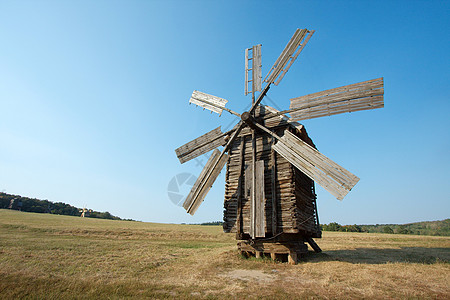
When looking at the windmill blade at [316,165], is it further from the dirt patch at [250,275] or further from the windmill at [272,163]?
the dirt patch at [250,275]

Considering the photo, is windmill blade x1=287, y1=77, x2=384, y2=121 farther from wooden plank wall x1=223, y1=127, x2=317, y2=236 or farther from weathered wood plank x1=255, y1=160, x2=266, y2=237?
weathered wood plank x1=255, y1=160, x2=266, y2=237

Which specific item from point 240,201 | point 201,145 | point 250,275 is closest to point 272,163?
point 240,201

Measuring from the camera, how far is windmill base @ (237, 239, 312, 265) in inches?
434

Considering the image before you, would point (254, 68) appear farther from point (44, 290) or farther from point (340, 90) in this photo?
point (44, 290)

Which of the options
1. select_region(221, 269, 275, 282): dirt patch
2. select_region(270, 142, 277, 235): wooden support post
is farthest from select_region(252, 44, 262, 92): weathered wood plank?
select_region(221, 269, 275, 282): dirt patch

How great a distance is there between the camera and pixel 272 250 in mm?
11375

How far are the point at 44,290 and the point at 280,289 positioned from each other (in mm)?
6694

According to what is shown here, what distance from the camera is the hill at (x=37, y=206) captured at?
72688 millimetres

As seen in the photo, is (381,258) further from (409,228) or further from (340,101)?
(409,228)

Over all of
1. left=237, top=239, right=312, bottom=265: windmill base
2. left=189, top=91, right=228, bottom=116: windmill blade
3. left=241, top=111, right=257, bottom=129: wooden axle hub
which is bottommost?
left=237, top=239, right=312, bottom=265: windmill base

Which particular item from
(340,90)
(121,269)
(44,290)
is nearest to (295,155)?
(340,90)

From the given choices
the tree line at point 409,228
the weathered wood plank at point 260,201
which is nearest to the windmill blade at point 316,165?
the weathered wood plank at point 260,201

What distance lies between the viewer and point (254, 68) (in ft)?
45.2

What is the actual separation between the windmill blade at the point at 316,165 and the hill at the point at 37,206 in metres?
91.1
